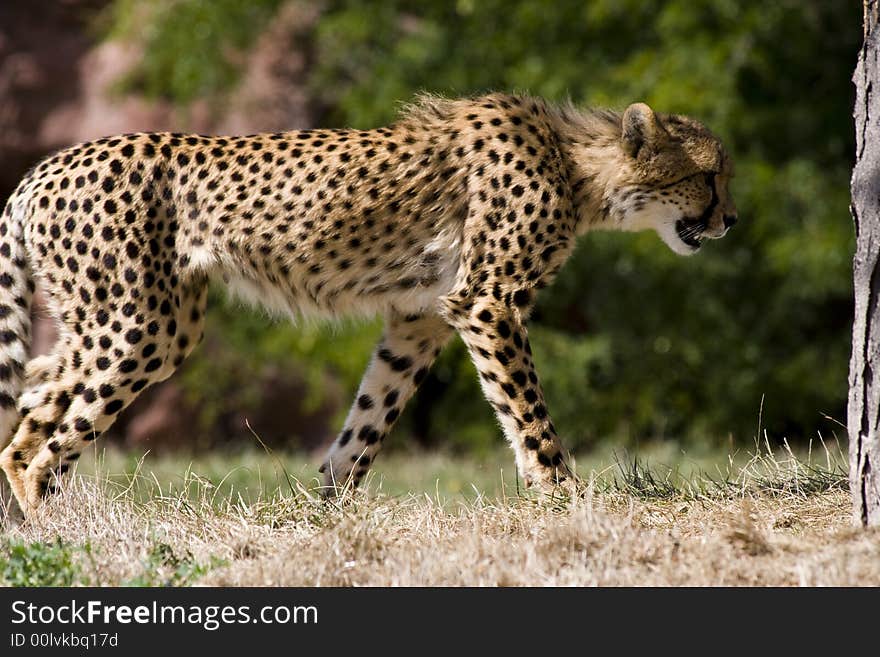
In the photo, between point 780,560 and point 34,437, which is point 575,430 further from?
point 780,560

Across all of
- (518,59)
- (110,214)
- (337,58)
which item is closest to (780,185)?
(518,59)

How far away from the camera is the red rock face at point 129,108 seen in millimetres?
10414

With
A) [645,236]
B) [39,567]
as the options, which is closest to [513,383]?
[39,567]

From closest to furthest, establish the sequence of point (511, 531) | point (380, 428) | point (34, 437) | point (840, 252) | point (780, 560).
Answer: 1. point (780, 560)
2. point (511, 531)
3. point (34, 437)
4. point (380, 428)
5. point (840, 252)

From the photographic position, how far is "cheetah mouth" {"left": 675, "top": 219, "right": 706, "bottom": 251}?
5148 millimetres

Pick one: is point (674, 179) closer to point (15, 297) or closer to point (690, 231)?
point (690, 231)

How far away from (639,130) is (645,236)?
173 inches

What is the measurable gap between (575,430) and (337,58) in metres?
3.30

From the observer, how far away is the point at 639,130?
5070 millimetres

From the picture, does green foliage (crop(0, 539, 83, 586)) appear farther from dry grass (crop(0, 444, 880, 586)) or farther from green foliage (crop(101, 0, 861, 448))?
green foliage (crop(101, 0, 861, 448))

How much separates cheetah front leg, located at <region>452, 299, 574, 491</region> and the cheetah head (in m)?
0.75

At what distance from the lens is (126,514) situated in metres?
4.09

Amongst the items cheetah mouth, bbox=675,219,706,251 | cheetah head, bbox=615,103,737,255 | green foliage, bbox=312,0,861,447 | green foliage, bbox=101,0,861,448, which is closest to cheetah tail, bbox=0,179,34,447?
cheetah head, bbox=615,103,737,255

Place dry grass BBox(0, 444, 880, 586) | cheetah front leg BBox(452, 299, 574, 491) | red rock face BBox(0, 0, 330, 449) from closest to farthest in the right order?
1. dry grass BBox(0, 444, 880, 586)
2. cheetah front leg BBox(452, 299, 574, 491)
3. red rock face BBox(0, 0, 330, 449)
